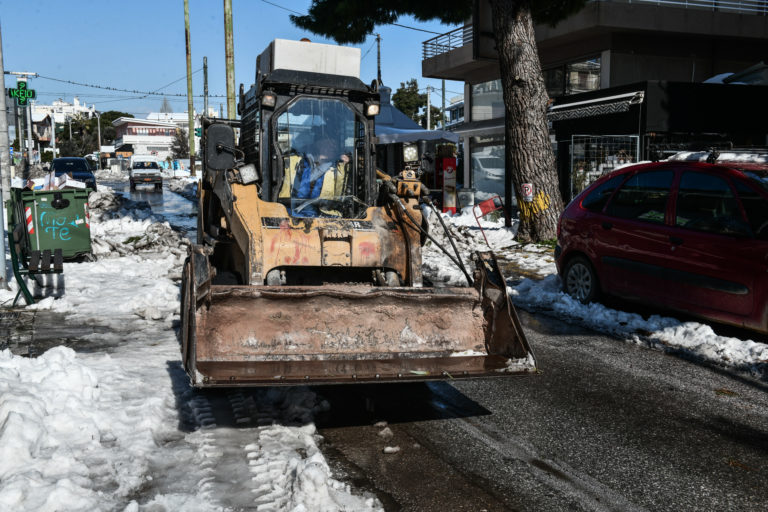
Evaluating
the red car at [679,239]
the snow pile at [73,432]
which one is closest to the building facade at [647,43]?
the red car at [679,239]

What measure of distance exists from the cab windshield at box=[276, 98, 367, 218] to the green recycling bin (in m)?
4.38

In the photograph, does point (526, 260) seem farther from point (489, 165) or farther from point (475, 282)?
point (489, 165)

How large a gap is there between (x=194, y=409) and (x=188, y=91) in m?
40.2

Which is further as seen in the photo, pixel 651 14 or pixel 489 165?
pixel 489 165

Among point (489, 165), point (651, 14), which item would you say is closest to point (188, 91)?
point (489, 165)

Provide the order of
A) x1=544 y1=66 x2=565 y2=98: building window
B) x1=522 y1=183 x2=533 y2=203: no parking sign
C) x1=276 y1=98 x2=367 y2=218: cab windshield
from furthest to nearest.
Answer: x1=544 y1=66 x2=565 y2=98: building window < x1=522 y1=183 x2=533 y2=203: no parking sign < x1=276 y1=98 x2=367 y2=218: cab windshield

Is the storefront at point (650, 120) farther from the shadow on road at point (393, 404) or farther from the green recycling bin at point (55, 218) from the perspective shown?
the shadow on road at point (393, 404)

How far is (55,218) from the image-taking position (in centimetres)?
964

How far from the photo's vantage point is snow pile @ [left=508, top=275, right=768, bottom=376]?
6527 mm

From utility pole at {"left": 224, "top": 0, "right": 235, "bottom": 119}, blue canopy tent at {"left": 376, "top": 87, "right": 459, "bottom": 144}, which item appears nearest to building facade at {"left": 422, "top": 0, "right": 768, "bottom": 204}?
blue canopy tent at {"left": 376, "top": 87, "right": 459, "bottom": 144}

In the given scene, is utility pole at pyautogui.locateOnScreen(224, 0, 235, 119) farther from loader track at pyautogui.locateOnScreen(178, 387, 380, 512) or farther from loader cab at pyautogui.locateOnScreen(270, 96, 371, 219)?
loader track at pyautogui.locateOnScreen(178, 387, 380, 512)

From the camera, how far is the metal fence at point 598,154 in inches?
685

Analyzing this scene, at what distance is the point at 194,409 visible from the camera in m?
5.11

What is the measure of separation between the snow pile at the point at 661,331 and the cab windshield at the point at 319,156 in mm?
3152
